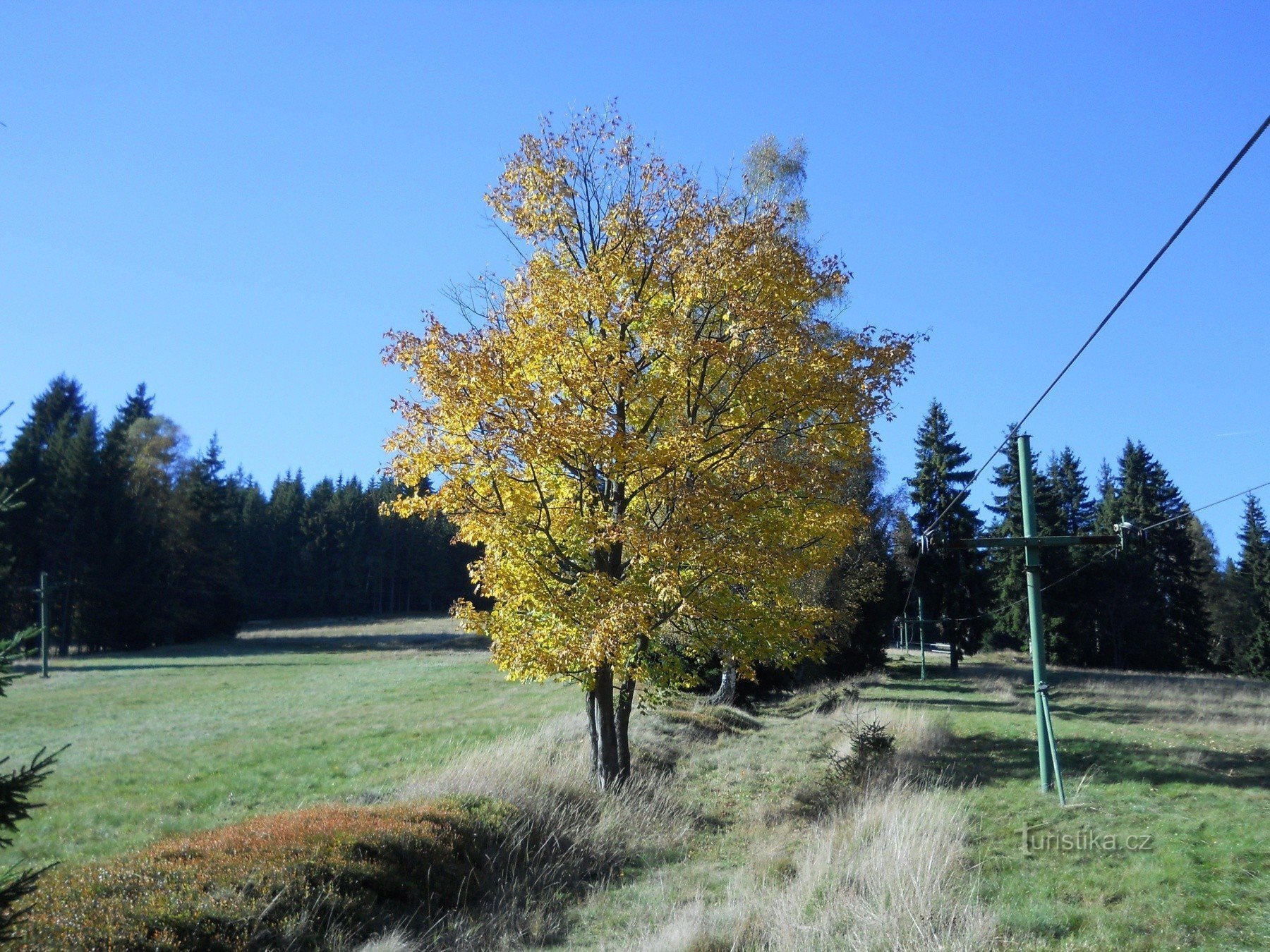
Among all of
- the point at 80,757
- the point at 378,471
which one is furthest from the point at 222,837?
the point at 80,757

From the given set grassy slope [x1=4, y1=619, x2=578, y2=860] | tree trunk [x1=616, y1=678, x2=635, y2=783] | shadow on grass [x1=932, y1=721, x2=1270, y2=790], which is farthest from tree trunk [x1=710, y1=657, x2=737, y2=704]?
tree trunk [x1=616, y1=678, x2=635, y2=783]

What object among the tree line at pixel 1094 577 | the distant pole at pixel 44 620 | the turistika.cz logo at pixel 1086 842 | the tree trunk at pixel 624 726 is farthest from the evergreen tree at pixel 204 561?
the turistika.cz logo at pixel 1086 842

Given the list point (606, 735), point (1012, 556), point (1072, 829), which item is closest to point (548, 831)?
point (606, 735)

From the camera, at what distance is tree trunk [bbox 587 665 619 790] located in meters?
13.8

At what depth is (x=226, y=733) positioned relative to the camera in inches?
853

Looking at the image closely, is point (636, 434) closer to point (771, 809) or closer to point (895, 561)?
point (771, 809)

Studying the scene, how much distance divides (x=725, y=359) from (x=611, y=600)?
3.66 metres

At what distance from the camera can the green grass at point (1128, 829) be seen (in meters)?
7.26

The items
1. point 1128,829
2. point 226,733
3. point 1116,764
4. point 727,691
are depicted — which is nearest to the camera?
point 1128,829

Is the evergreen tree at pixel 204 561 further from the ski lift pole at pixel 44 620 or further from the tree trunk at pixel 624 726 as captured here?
the tree trunk at pixel 624 726

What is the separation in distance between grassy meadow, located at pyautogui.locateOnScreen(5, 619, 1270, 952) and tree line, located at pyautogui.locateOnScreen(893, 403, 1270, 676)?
15.5 metres

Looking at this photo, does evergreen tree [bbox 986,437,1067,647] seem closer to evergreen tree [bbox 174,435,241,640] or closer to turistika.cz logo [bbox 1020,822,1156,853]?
turistika.cz logo [bbox 1020,822,1156,853]

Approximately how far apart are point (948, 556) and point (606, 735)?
30.8 meters

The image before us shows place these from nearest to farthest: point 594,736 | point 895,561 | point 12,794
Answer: point 12,794 → point 594,736 → point 895,561
